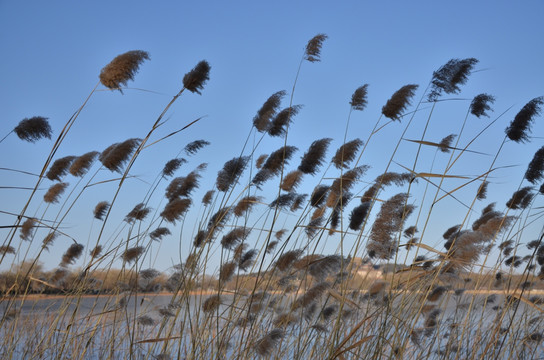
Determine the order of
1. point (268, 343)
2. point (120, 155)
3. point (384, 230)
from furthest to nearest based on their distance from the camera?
point (120, 155) → point (384, 230) → point (268, 343)

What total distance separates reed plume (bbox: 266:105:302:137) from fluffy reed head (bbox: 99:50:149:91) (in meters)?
1.02

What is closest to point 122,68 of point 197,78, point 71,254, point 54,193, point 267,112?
point 197,78

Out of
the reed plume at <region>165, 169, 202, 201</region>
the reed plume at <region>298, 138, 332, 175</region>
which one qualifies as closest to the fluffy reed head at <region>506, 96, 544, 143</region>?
the reed plume at <region>298, 138, 332, 175</region>

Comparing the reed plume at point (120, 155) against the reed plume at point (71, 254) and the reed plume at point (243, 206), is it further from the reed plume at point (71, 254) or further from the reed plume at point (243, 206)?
the reed plume at point (71, 254)

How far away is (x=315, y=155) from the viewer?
334cm

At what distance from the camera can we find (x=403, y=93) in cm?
324

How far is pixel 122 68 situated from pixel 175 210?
3.71 feet

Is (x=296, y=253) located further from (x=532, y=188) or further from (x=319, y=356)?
(x=532, y=188)

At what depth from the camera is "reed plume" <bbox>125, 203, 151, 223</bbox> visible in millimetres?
4152

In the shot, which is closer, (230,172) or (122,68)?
(122,68)

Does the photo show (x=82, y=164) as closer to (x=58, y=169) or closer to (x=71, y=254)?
(x=58, y=169)

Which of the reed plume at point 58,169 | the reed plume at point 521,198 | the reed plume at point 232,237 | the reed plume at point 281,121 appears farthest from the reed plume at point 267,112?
the reed plume at point 521,198

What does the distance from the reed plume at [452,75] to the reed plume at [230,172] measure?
1353mm

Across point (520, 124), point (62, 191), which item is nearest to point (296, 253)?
point (520, 124)
